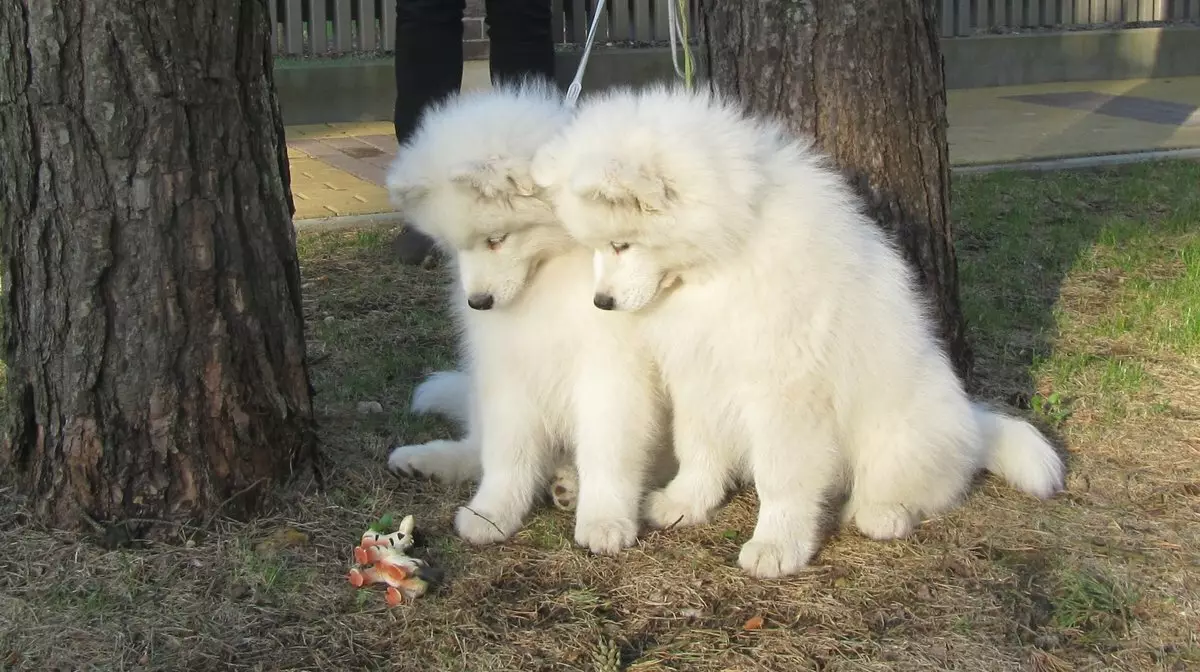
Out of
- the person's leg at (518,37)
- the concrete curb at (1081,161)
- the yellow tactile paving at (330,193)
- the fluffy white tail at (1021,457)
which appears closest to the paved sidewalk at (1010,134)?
the yellow tactile paving at (330,193)

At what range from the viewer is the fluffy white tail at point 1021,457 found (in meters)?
3.19

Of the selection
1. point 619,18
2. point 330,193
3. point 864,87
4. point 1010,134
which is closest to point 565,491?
point 864,87

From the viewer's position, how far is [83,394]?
2.84 meters

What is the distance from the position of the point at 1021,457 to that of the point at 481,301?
1.47 m

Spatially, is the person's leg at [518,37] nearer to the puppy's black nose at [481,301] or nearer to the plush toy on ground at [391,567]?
the puppy's black nose at [481,301]

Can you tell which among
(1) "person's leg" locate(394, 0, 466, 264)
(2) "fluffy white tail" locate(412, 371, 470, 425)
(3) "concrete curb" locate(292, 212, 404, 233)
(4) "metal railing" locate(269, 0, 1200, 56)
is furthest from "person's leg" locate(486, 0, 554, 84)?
(4) "metal railing" locate(269, 0, 1200, 56)

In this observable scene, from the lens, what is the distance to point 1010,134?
28.1 feet

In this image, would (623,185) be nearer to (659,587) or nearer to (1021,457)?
(659,587)

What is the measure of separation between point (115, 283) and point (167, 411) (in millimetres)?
321

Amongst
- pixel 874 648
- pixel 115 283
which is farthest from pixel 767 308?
pixel 115 283

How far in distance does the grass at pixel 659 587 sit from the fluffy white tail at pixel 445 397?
2.9 inches

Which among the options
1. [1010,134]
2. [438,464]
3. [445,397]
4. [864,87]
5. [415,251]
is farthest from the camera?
[1010,134]

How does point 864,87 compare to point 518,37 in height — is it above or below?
below

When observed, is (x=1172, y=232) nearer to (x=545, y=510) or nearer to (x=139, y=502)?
(x=545, y=510)
